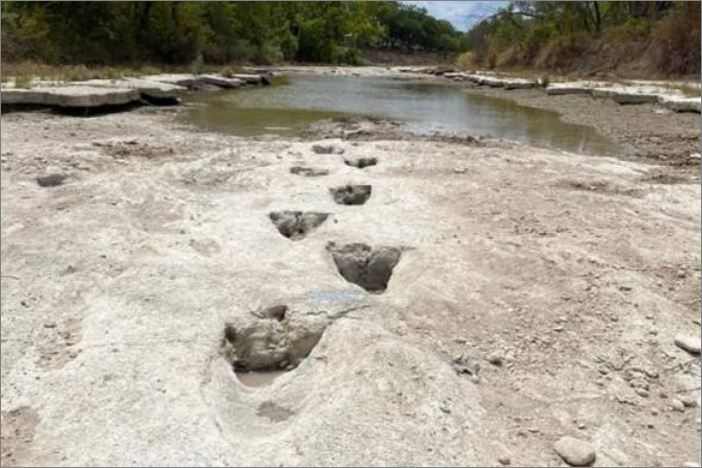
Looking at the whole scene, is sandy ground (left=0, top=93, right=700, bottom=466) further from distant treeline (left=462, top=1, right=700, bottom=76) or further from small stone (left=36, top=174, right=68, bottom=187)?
distant treeline (left=462, top=1, right=700, bottom=76)

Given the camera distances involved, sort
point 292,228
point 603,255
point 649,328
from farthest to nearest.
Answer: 1. point 292,228
2. point 603,255
3. point 649,328

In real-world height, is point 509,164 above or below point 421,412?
above

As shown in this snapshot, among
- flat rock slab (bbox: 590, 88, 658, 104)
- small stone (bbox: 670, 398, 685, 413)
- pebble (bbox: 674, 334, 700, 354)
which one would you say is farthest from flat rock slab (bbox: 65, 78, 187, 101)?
small stone (bbox: 670, 398, 685, 413)

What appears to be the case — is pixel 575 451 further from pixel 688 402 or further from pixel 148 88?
pixel 148 88

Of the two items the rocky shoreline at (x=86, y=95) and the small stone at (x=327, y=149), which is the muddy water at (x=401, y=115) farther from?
the small stone at (x=327, y=149)

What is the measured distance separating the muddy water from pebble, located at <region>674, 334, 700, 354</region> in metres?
7.34

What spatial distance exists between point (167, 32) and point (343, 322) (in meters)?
31.5

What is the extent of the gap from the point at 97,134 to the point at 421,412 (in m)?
8.15

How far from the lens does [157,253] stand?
464 cm

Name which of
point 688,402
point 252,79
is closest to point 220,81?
point 252,79

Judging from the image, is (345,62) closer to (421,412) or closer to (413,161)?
(413,161)

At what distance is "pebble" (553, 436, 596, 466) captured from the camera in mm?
2781

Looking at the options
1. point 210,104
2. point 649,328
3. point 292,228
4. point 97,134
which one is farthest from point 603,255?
point 210,104

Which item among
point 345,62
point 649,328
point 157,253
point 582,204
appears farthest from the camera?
point 345,62
